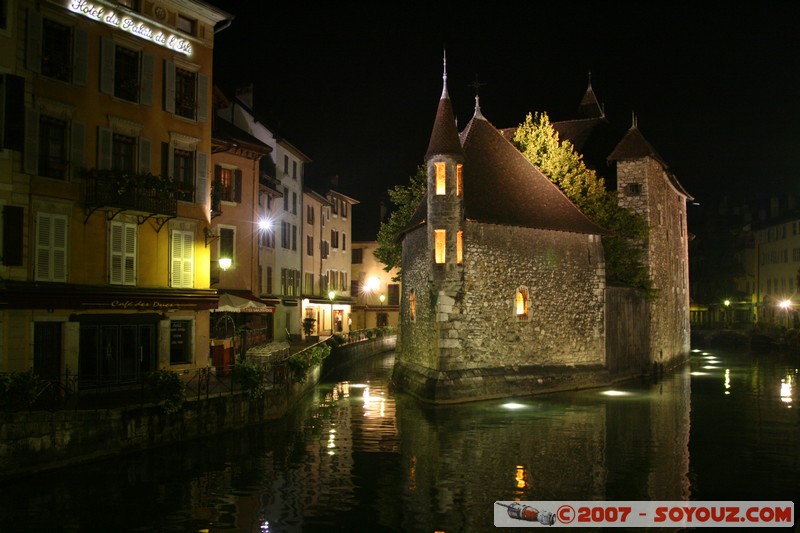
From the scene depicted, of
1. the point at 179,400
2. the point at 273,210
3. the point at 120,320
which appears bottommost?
the point at 179,400

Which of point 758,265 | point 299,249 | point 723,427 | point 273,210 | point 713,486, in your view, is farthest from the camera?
point 758,265

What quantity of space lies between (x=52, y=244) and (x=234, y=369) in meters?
5.63

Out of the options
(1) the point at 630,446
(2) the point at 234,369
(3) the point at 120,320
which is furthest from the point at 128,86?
(1) the point at 630,446

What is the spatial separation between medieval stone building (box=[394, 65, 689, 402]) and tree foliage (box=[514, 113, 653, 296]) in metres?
1.79

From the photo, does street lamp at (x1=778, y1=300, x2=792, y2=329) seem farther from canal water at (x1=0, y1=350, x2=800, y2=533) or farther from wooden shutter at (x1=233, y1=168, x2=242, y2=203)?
wooden shutter at (x1=233, y1=168, x2=242, y2=203)

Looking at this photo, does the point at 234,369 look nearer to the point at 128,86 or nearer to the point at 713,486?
the point at 128,86

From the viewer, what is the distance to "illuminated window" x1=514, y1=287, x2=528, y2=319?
26812 millimetres

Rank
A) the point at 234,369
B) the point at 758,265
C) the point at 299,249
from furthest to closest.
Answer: the point at 758,265, the point at 299,249, the point at 234,369

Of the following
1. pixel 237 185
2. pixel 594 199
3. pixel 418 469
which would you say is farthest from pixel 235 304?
pixel 594 199

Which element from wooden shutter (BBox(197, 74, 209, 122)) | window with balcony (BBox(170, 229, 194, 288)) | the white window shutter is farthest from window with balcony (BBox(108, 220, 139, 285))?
wooden shutter (BBox(197, 74, 209, 122))

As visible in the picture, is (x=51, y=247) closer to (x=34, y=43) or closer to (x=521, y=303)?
(x=34, y=43)

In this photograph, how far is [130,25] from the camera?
20141mm

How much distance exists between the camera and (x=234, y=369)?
61.8 ft

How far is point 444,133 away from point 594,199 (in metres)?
10.2
